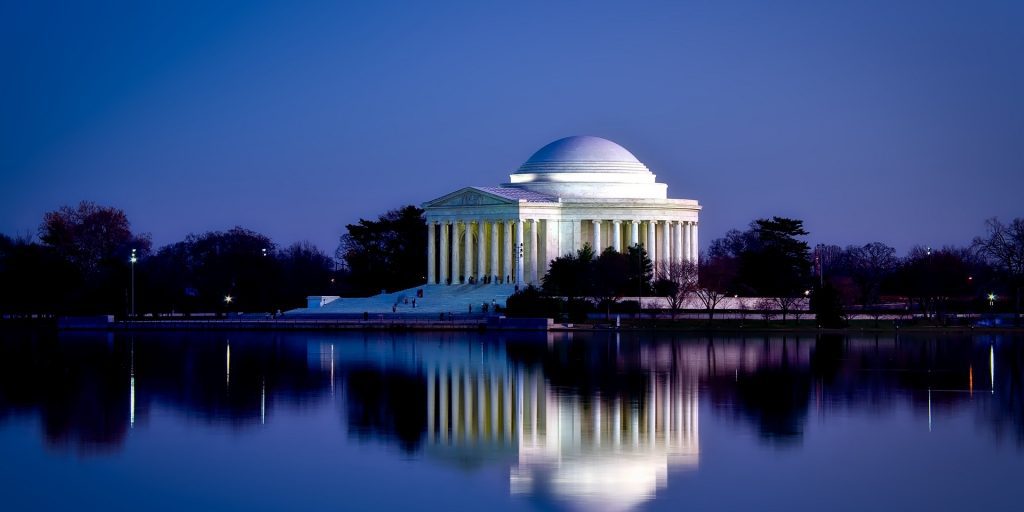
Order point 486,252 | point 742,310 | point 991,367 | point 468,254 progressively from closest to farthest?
point 991,367 < point 742,310 < point 468,254 < point 486,252

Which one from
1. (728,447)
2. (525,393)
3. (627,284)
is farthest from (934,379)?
(627,284)

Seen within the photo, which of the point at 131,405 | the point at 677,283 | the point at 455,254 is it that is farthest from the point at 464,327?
the point at 131,405

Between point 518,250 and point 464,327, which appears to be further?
point 518,250

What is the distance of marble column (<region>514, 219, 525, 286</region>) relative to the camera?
117m

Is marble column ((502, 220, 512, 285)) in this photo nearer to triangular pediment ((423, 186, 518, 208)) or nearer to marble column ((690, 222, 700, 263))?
triangular pediment ((423, 186, 518, 208))


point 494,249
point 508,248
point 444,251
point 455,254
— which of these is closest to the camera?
point 508,248

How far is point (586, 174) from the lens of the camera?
5012 inches

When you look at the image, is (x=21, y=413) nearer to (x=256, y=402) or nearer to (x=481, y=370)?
(x=256, y=402)

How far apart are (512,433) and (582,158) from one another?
93040 millimetres

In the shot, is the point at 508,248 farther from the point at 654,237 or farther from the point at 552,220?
the point at 654,237

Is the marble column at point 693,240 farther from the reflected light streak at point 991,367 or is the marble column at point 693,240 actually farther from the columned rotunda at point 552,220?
the reflected light streak at point 991,367

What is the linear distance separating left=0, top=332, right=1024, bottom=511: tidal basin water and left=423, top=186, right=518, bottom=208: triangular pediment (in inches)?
2234

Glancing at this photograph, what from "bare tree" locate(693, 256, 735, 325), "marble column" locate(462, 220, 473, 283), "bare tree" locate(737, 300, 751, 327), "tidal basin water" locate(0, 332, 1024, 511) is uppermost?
"marble column" locate(462, 220, 473, 283)

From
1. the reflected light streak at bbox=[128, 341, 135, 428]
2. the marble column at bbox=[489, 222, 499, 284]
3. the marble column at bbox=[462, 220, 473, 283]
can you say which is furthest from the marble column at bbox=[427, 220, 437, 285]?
the reflected light streak at bbox=[128, 341, 135, 428]
